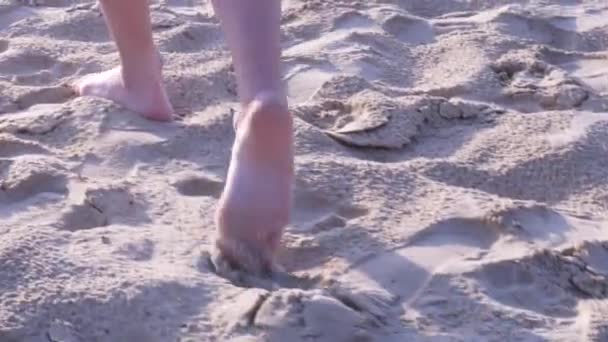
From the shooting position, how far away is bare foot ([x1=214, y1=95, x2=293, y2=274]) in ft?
4.54

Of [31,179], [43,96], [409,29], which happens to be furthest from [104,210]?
[409,29]

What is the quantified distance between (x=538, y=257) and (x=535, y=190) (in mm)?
283

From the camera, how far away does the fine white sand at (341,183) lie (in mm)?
1313

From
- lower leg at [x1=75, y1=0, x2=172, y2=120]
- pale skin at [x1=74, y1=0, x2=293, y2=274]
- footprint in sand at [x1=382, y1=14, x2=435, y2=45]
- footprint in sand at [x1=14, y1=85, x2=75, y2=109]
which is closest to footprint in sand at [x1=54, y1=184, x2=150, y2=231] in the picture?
pale skin at [x1=74, y1=0, x2=293, y2=274]

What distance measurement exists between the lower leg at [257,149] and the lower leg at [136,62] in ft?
1.66

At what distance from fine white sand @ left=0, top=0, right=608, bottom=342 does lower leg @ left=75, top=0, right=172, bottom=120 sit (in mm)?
28

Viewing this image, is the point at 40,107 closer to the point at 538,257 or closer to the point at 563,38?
the point at 538,257

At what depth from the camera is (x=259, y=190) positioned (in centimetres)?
138

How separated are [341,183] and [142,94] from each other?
436mm

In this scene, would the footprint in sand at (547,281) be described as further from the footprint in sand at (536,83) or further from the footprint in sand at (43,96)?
the footprint in sand at (43,96)

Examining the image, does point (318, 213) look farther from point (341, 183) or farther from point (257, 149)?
point (257, 149)

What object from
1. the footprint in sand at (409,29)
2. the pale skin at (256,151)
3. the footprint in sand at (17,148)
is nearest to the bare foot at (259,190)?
the pale skin at (256,151)

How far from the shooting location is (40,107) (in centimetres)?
197

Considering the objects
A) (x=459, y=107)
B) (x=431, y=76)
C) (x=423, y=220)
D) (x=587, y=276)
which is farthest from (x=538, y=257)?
(x=431, y=76)
